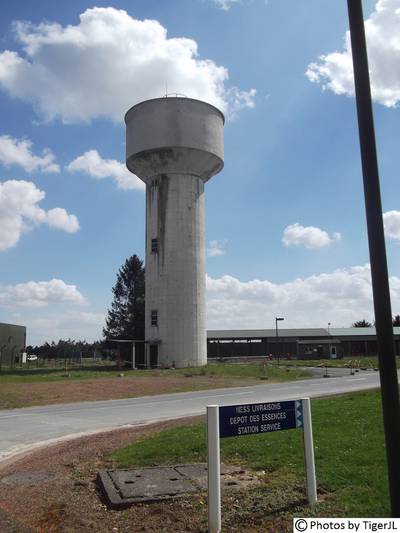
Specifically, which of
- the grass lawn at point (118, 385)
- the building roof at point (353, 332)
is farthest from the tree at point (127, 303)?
the building roof at point (353, 332)

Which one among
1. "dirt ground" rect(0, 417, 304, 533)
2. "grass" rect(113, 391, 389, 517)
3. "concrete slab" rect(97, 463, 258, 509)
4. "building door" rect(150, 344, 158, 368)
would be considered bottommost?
"dirt ground" rect(0, 417, 304, 533)

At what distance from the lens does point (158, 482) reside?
754cm

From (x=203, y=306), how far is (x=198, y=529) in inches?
1534

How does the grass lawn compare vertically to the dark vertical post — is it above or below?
below

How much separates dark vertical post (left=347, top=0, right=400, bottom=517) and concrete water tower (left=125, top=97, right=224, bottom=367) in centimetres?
3788

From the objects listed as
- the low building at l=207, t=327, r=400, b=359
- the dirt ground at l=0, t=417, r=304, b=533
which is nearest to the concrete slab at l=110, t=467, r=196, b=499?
Answer: the dirt ground at l=0, t=417, r=304, b=533

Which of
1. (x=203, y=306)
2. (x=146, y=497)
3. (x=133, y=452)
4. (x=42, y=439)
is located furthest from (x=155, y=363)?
(x=146, y=497)

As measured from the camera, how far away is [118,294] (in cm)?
6606

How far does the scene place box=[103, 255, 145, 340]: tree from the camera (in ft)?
204

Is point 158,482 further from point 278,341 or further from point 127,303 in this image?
point 278,341

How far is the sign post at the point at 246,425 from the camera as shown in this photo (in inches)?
226

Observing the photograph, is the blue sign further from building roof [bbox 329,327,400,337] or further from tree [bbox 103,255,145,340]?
building roof [bbox 329,327,400,337]

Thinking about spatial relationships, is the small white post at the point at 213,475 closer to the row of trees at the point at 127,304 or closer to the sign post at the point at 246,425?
the sign post at the point at 246,425

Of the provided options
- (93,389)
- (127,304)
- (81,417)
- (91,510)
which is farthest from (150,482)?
(127,304)
